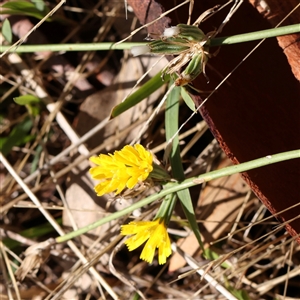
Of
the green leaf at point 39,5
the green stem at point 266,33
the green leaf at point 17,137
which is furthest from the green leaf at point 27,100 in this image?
the green stem at point 266,33

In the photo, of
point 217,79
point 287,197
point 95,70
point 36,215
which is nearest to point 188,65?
point 217,79

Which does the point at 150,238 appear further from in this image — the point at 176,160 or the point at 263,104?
the point at 263,104

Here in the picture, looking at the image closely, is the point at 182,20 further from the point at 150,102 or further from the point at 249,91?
the point at 150,102

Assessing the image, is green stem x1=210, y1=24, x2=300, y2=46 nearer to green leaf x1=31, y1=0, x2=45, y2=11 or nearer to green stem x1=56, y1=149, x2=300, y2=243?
green stem x1=56, y1=149, x2=300, y2=243

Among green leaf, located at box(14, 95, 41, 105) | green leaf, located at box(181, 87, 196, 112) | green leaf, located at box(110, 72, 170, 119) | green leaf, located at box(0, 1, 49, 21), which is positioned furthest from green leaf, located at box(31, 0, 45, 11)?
green leaf, located at box(181, 87, 196, 112)

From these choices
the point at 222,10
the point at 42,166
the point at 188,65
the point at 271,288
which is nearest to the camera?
the point at 188,65

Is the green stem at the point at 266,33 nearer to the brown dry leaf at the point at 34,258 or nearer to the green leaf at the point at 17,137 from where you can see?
the brown dry leaf at the point at 34,258
